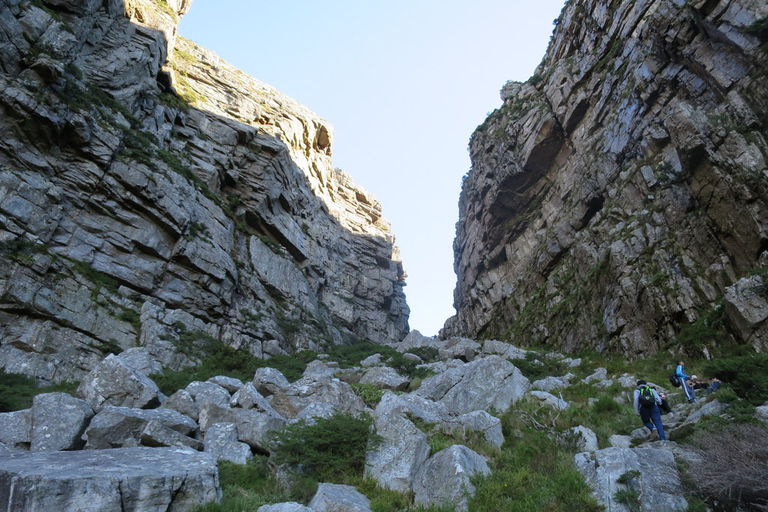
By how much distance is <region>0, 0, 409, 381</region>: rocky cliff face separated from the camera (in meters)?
18.7

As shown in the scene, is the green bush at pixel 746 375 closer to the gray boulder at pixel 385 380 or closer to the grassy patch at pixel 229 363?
the gray boulder at pixel 385 380

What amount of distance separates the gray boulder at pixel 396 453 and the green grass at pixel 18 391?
29.8 feet

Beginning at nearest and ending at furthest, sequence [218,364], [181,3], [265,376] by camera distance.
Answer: [265,376] → [218,364] → [181,3]

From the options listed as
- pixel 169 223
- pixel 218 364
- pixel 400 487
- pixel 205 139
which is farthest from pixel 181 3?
pixel 400 487

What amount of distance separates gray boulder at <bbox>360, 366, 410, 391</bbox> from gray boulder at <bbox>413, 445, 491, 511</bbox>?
7.91 metres

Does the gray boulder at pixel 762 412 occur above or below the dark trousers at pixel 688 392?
below

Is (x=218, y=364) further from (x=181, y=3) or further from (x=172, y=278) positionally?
(x=181, y=3)

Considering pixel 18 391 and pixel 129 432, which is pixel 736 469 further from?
pixel 18 391

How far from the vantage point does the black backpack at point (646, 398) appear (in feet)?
27.5

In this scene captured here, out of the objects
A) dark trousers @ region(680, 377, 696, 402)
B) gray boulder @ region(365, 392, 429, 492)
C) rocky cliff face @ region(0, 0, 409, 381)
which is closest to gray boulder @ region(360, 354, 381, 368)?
rocky cliff face @ region(0, 0, 409, 381)

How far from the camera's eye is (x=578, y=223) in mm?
31453

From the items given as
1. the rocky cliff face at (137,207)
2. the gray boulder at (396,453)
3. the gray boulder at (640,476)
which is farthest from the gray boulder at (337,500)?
the rocky cliff face at (137,207)

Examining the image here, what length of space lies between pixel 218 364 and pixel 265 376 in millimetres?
8970

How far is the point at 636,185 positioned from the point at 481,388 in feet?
61.6
